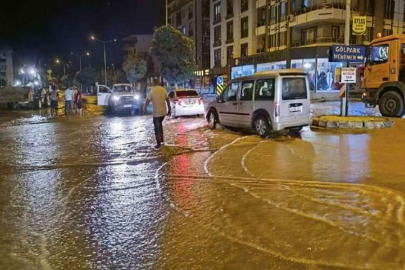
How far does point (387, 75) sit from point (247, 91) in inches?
313

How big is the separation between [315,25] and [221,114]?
29.3 m

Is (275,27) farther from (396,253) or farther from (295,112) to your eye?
(396,253)

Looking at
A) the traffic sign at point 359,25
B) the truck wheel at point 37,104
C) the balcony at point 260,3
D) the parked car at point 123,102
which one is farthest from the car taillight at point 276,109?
the balcony at point 260,3

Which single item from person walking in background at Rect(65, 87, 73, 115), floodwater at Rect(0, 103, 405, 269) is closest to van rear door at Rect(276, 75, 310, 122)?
floodwater at Rect(0, 103, 405, 269)

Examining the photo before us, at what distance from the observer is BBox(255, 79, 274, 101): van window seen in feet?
39.9

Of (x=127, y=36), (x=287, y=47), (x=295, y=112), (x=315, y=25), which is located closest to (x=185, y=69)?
(x=287, y=47)

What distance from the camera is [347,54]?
15.5 meters

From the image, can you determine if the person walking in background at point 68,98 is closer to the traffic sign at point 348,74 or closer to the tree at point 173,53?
the tree at point 173,53

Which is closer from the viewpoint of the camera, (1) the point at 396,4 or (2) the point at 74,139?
(2) the point at 74,139

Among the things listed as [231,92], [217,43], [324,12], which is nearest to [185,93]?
[231,92]

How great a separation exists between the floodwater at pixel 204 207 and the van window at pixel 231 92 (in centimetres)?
333

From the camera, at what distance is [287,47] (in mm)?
42219

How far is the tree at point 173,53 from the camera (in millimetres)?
41219

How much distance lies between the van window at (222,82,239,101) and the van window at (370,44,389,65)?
7872 millimetres
